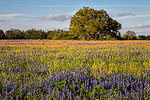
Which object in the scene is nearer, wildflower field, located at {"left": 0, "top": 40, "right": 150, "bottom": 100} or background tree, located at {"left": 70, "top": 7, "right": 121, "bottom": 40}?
wildflower field, located at {"left": 0, "top": 40, "right": 150, "bottom": 100}

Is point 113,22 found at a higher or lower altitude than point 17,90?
higher

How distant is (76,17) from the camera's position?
2117 inches

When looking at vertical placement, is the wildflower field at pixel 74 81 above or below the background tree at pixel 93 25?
below

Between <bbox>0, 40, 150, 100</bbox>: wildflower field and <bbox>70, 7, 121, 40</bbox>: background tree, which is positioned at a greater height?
<bbox>70, 7, 121, 40</bbox>: background tree

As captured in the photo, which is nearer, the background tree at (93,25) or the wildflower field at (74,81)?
the wildflower field at (74,81)

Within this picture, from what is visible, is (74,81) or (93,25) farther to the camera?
(93,25)

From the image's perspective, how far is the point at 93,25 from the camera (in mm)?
47500

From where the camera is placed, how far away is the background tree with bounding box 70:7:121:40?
4866 cm

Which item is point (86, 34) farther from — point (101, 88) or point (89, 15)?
point (101, 88)

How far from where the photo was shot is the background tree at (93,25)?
160 ft

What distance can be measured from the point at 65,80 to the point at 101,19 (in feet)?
156

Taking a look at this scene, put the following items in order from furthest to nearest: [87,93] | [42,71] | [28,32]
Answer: [28,32] → [42,71] → [87,93]

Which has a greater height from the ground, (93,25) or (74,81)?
(93,25)

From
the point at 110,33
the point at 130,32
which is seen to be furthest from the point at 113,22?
the point at 130,32
